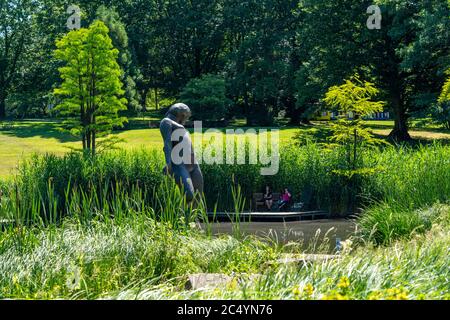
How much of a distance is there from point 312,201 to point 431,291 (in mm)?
12056

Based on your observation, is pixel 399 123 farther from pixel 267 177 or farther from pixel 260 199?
pixel 260 199

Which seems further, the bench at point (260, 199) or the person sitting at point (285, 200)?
the bench at point (260, 199)

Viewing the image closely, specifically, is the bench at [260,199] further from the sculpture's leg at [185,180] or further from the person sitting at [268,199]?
the sculpture's leg at [185,180]

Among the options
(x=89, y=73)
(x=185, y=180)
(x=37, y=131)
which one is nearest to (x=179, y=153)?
(x=185, y=180)

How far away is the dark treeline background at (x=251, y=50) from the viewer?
102 feet

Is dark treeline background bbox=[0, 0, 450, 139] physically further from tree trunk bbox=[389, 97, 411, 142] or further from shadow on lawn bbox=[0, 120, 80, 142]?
shadow on lawn bbox=[0, 120, 80, 142]

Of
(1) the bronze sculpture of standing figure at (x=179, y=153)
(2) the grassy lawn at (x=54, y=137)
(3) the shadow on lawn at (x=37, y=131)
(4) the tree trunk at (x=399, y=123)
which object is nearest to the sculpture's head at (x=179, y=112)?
(1) the bronze sculpture of standing figure at (x=179, y=153)

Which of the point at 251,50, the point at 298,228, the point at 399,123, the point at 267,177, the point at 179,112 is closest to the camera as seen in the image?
the point at 179,112

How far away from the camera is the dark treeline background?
1228 inches

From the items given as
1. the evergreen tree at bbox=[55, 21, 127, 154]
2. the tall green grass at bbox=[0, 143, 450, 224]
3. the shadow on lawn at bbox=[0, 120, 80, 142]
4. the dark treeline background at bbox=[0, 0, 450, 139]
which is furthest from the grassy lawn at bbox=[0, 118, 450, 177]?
the tall green grass at bbox=[0, 143, 450, 224]

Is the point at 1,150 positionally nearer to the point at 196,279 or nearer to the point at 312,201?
the point at 312,201

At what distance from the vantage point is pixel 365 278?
5539mm

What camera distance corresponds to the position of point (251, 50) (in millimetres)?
43812
